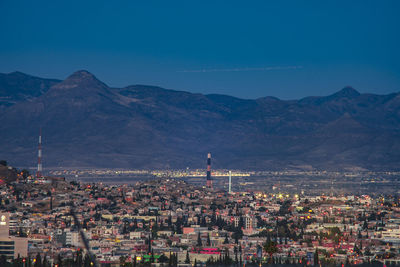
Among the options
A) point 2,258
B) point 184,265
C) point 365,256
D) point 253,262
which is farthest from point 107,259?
point 365,256

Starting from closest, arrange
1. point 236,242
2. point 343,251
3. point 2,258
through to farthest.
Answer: point 2,258, point 343,251, point 236,242

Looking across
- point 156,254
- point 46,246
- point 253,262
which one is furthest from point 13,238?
point 253,262

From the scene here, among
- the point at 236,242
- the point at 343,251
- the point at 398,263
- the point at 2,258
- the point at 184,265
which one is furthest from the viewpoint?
the point at 236,242

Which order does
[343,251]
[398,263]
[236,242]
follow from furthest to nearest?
[236,242] → [343,251] → [398,263]

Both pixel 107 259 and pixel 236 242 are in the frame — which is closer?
pixel 107 259

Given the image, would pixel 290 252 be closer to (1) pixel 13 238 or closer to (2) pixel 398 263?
(2) pixel 398 263

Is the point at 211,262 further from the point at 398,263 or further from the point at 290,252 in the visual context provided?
the point at 398,263

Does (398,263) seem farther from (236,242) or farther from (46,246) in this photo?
(46,246)

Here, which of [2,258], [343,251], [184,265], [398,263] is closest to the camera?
[2,258]

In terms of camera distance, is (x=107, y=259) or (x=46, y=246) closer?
(x=107, y=259)
